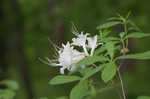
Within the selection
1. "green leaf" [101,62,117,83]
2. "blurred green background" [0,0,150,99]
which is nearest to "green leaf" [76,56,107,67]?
"green leaf" [101,62,117,83]

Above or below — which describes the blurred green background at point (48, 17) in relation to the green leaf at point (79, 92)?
above

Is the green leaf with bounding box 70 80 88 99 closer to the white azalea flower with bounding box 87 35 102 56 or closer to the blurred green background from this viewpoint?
the white azalea flower with bounding box 87 35 102 56

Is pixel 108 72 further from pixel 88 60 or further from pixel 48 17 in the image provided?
pixel 48 17

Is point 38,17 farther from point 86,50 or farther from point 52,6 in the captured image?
point 86,50

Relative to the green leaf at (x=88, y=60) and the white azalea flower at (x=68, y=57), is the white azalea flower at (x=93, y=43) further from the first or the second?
the green leaf at (x=88, y=60)

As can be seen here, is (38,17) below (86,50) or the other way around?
the other way around

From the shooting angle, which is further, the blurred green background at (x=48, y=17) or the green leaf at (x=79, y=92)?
the blurred green background at (x=48, y=17)

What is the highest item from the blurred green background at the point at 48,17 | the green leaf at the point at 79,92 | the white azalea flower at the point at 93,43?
the blurred green background at the point at 48,17

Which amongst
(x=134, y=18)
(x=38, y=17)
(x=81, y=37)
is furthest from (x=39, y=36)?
(x=81, y=37)

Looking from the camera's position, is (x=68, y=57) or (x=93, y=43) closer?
(x=68, y=57)

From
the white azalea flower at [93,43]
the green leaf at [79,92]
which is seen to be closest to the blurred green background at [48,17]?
the white azalea flower at [93,43]

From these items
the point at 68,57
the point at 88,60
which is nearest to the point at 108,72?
the point at 88,60
